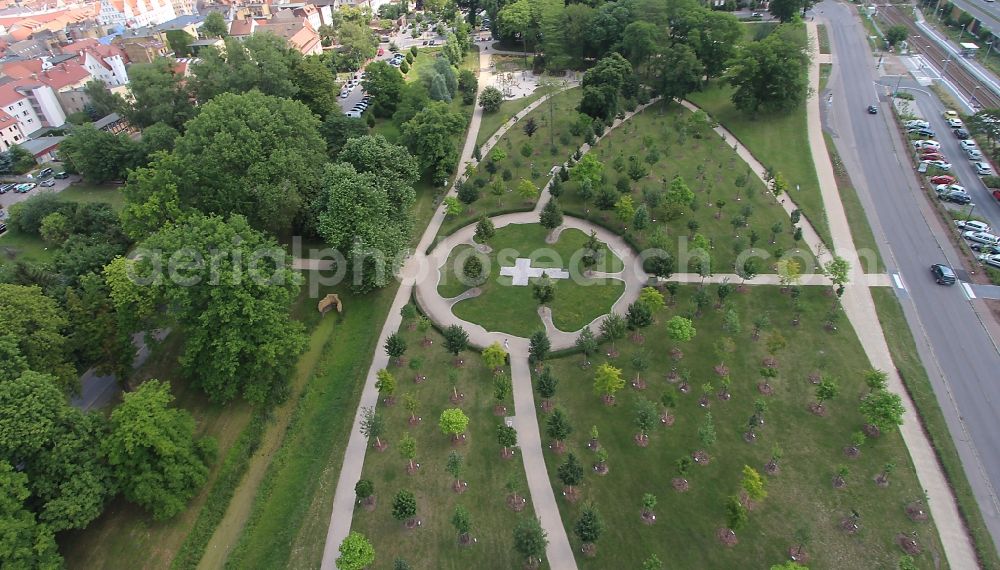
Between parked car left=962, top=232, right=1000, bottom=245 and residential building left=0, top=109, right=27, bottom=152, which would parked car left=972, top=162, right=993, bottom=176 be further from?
residential building left=0, top=109, right=27, bottom=152

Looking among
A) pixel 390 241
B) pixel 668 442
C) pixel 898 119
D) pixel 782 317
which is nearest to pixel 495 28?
pixel 898 119

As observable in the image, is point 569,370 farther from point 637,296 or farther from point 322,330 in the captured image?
point 322,330

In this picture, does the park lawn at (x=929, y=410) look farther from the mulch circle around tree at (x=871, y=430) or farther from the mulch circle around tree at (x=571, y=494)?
the mulch circle around tree at (x=571, y=494)

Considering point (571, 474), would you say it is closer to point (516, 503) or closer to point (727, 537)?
point (516, 503)

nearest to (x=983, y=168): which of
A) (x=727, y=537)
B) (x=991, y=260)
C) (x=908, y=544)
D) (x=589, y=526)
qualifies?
(x=991, y=260)

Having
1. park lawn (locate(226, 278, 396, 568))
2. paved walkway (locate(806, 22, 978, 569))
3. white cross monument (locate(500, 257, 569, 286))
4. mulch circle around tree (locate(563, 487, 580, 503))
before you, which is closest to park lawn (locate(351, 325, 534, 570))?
mulch circle around tree (locate(563, 487, 580, 503))

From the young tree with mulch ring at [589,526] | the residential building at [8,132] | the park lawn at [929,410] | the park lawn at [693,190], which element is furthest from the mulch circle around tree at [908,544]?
the residential building at [8,132]
